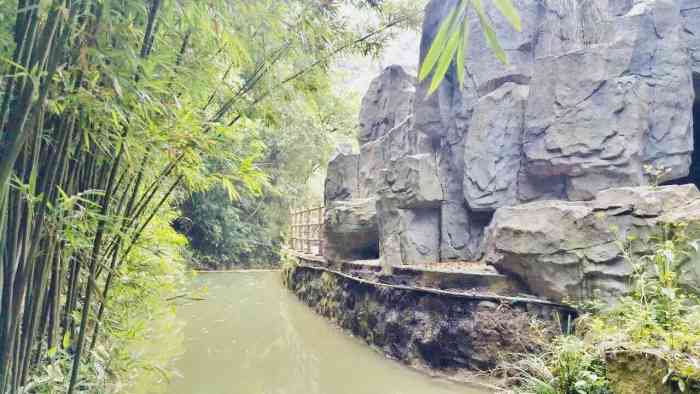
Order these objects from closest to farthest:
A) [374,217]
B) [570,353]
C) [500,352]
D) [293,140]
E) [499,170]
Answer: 1. [570,353]
2. [500,352]
3. [499,170]
4. [374,217]
5. [293,140]

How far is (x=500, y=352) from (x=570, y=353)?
1.45 meters

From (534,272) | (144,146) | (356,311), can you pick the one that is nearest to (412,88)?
(356,311)

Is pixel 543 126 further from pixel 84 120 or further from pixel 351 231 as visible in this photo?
pixel 84 120

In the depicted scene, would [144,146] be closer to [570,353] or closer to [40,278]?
[40,278]

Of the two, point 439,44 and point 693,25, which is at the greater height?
point 693,25

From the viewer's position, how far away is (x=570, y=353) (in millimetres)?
2094

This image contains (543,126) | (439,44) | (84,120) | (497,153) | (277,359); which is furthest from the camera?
(497,153)

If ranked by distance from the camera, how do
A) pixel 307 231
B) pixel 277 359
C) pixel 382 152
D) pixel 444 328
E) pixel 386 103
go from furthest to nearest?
pixel 307 231 → pixel 386 103 → pixel 382 152 → pixel 277 359 → pixel 444 328

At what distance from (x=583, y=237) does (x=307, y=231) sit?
5990 millimetres

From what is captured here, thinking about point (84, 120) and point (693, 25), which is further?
point (693, 25)

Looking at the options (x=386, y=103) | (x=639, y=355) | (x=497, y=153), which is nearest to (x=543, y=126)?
(x=497, y=153)

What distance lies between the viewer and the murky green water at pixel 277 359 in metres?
3.62

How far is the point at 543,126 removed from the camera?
4848 mm

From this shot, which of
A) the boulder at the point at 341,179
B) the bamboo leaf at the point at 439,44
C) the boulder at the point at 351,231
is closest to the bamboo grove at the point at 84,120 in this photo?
the bamboo leaf at the point at 439,44
